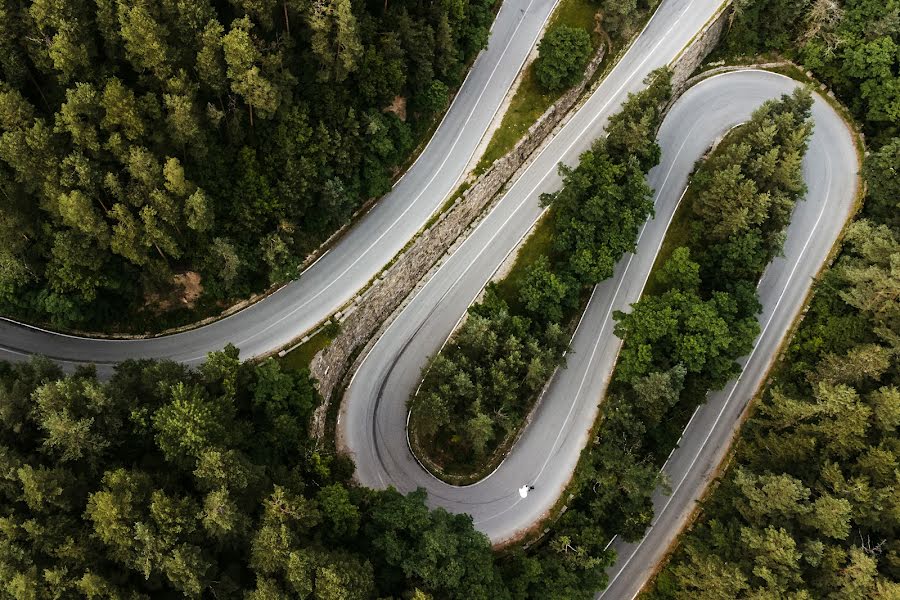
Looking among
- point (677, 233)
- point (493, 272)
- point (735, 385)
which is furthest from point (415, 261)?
point (735, 385)

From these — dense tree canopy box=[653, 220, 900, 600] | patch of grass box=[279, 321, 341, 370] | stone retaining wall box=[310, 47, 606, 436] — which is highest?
stone retaining wall box=[310, 47, 606, 436]

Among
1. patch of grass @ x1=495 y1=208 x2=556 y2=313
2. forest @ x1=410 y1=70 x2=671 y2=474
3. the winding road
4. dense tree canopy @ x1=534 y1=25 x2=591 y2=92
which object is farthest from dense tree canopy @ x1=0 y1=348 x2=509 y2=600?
dense tree canopy @ x1=534 y1=25 x2=591 y2=92

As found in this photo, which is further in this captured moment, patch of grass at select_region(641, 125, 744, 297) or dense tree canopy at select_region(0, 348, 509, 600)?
patch of grass at select_region(641, 125, 744, 297)

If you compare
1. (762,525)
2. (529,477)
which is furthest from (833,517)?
(529,477)

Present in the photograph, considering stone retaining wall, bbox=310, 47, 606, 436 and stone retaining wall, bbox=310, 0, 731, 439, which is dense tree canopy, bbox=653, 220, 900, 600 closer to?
stone retaining wall, bbox=310, 0, 731, 439

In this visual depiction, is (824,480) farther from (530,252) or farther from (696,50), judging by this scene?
(696,50)

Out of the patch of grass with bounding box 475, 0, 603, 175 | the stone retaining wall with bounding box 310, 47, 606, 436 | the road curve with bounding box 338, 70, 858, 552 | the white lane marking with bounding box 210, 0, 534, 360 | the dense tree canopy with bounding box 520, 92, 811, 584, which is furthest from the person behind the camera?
the patch of grass with bounding box 475, 0, 603, 175

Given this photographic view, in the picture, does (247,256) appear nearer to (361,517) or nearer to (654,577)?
(361,517)
